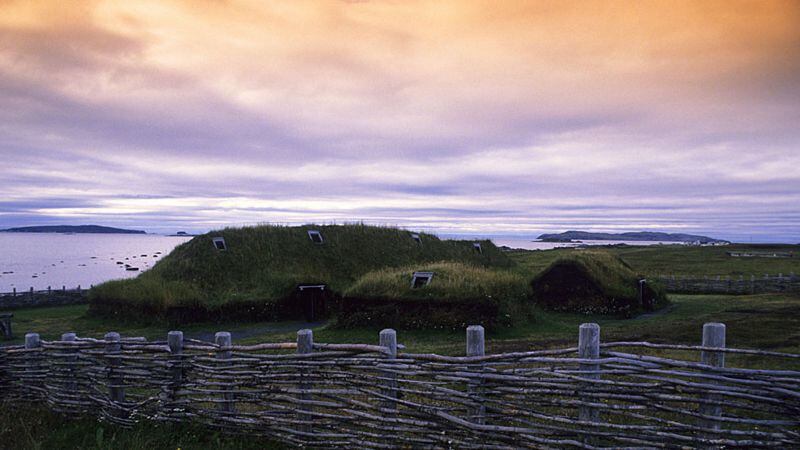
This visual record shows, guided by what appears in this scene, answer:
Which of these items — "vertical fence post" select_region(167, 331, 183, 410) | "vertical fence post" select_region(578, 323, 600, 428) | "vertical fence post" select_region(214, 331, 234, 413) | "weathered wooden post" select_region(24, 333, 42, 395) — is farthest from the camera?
"weathered wooden post" select_region(24, 333, 42, 395)

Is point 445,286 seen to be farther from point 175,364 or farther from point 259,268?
point 175,364

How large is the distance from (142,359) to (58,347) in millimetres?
1655

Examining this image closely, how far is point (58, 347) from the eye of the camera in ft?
23.6

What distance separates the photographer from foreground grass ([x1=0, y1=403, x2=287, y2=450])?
18.3 ft

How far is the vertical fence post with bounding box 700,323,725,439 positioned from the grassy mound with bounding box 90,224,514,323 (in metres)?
17.1

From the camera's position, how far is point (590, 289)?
1941cm

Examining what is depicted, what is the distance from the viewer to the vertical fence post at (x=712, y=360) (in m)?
4.61

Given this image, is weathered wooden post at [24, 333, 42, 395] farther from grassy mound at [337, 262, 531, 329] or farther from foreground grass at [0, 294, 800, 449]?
grassy mound at [337, 262, 531, 329]

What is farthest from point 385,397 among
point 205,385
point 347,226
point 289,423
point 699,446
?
point 347,226

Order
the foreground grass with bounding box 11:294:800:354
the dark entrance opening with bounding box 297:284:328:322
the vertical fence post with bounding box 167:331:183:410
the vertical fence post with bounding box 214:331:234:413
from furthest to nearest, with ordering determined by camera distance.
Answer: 1. the dark entrance opening with bounding box 297:284:328:322
2. the foreground grass with bounding box 11:294:800:354
3. the vertical fence post with bounding box 167:331:183:410
4. the vertical fence post with bounding box 214:331:234:413

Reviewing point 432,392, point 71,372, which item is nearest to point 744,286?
point 432,392

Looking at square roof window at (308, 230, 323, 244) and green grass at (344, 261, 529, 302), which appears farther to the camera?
square roof window at (308, 230, 323, 244)

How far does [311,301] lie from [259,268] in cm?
370

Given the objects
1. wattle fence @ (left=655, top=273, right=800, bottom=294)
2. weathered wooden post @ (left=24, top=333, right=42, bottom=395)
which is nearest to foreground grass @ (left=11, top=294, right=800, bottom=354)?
wattle fence @ (left=655, top=273, right=800, bottom=294)
